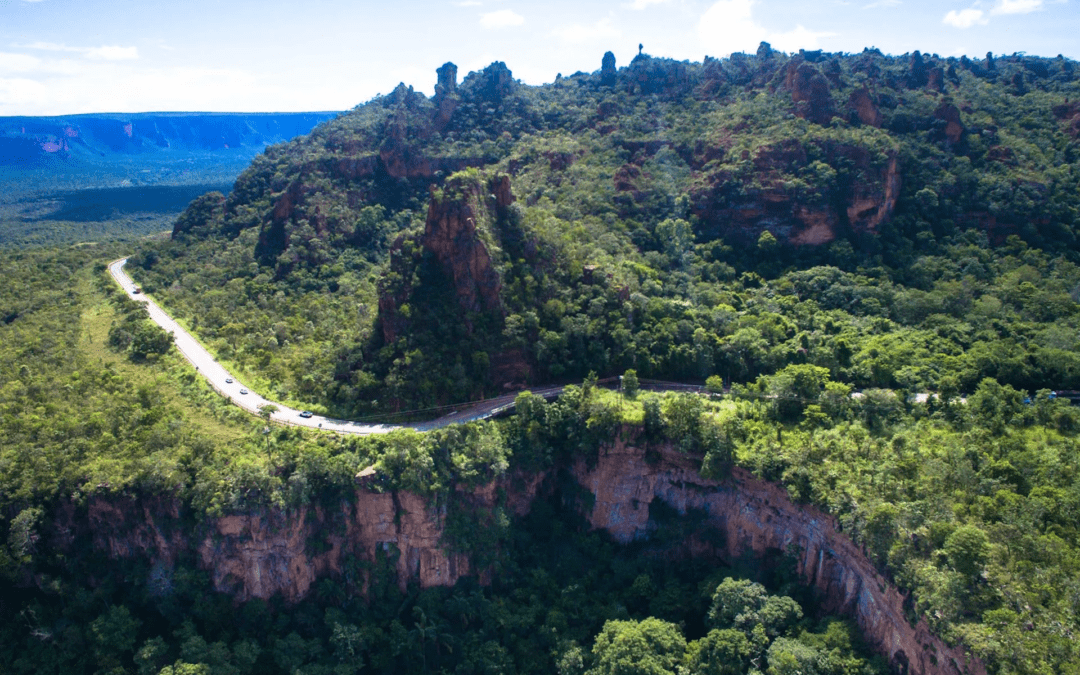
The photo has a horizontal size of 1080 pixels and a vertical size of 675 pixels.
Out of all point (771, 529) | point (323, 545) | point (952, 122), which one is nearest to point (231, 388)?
point (323, 545)

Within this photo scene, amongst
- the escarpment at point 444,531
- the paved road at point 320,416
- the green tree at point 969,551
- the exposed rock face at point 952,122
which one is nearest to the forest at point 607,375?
the green tree at point 969,551

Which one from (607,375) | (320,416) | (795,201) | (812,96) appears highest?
(812,96)

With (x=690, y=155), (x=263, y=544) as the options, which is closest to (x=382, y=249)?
(x=690, y=155)

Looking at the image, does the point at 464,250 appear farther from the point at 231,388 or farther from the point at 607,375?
the point at 231,388

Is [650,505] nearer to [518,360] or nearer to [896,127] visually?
[518,360]

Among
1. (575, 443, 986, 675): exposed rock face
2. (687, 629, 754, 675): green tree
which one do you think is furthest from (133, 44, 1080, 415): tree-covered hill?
(687, 629, 754, 675): green tree

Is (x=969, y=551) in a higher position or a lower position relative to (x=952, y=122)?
lower

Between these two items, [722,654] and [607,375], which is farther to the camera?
[607,375]
